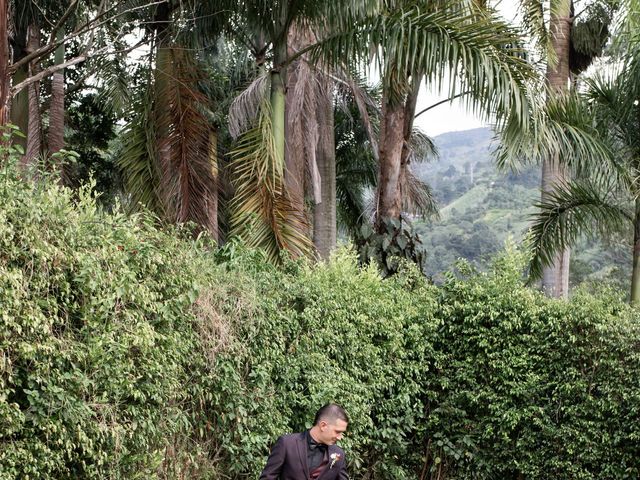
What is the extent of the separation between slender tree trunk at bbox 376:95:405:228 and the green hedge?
7.79 feet

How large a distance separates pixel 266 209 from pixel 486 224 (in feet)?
162

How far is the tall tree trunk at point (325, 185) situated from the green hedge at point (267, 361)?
6345 millimetres

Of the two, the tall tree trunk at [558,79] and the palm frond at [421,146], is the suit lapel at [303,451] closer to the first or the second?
the tall tree trunk at [558,79]

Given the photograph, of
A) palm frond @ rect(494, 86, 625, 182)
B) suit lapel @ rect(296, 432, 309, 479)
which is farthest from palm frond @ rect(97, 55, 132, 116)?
suit lapel @ rect(296, 432, 309, 479)

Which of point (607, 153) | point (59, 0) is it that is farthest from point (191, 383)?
point (607, 153)

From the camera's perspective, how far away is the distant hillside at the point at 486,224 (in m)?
39.3

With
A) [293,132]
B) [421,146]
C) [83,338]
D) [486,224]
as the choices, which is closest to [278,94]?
[293,132]

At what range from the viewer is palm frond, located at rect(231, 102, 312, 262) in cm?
938

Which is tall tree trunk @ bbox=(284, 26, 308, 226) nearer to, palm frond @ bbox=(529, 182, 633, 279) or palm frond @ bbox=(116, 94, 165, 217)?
palm frond @ bbox=(116, 94, 165, 217)

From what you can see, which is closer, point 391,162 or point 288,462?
point 288,462

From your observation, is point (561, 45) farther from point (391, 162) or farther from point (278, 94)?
point (278, 94)

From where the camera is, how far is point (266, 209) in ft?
31.1

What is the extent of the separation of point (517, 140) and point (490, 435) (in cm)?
329

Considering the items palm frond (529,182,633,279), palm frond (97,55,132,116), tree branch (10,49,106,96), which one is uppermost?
palm frond (97,55,132,116)
